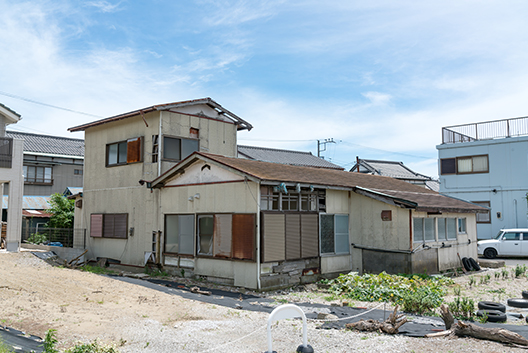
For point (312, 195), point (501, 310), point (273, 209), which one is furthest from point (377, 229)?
point (501, 310)

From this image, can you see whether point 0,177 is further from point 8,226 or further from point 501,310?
point 501,310

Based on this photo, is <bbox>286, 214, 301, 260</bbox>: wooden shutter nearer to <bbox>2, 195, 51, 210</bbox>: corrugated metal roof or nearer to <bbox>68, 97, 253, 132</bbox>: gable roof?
<bbox>68, 97, 253, 132</bbox>: gable roof

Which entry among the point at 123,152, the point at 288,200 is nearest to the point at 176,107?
the point at 123,152

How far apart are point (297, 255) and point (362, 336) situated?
5650 millimetres

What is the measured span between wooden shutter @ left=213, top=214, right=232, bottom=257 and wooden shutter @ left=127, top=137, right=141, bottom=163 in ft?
18.1

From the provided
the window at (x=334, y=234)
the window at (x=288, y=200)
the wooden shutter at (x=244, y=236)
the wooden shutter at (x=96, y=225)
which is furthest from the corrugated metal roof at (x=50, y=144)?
the window at (x=334, y=234)

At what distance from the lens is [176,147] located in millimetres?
17000

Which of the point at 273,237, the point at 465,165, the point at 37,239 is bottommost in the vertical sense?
the point at 37,239

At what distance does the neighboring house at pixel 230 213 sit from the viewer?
1262cm

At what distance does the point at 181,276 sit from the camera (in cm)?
1439

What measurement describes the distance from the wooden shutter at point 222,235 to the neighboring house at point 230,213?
31 mm

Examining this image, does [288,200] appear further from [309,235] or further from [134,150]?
[134,150]

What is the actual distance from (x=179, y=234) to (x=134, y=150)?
4.58 meters

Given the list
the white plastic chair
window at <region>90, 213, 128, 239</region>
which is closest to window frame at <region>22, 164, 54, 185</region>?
window at <region>90, 213, 128, 239</region>
